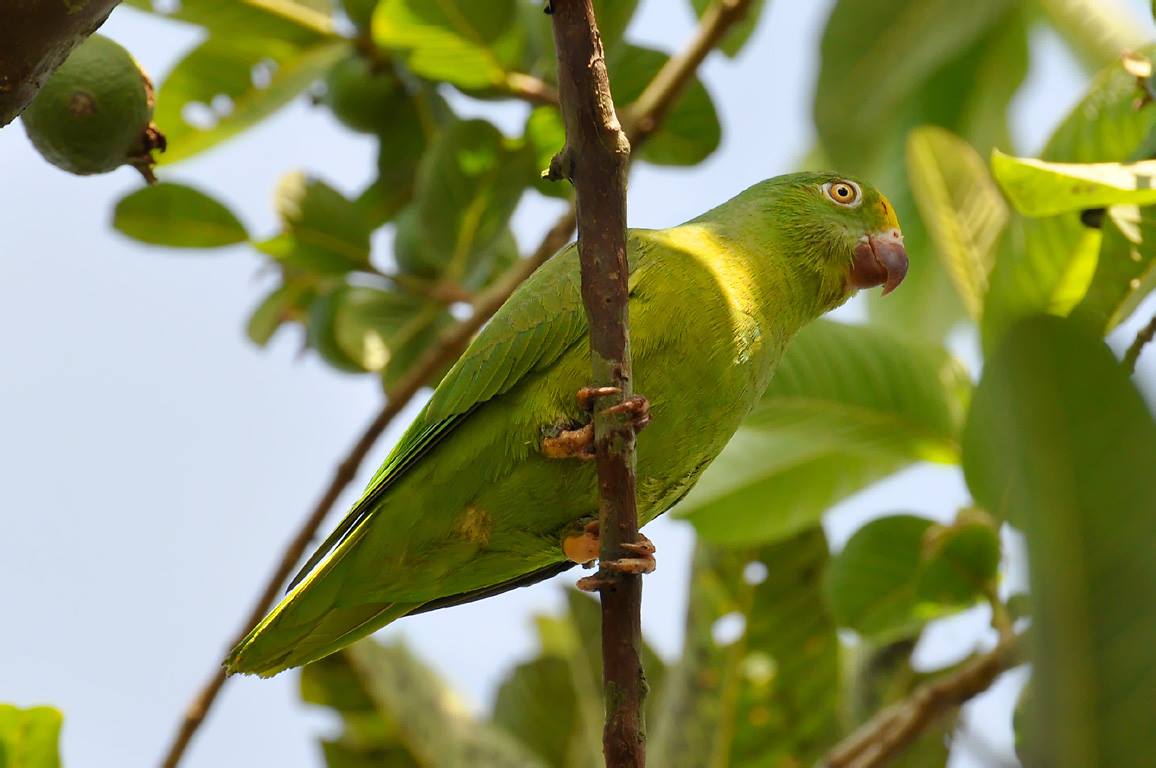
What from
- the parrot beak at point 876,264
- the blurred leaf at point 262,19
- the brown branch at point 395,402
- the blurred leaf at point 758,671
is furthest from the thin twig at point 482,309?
the blurred leaf at point 758,671

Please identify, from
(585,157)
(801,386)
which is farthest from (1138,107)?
(585,157)

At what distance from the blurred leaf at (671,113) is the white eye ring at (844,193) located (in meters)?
0.52

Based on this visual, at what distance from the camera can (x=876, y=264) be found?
3998 mm

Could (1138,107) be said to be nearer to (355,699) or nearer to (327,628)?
(327,628)

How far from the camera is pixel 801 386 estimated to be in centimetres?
383

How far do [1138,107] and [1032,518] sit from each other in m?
2.28

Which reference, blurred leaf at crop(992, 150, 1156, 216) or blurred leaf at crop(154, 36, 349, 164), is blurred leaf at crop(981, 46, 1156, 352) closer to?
blurred leaf at crop(992, 150, 1156, 216)

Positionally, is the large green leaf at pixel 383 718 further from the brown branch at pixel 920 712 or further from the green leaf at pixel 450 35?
the green leaf at pixel 450 35

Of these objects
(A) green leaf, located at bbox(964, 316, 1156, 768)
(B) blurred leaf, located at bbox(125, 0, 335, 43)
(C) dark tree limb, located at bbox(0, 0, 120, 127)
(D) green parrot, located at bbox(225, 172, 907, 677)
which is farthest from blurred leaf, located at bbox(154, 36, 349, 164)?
(A) green leaf, located at bbox(964, 316, 1156, 768)

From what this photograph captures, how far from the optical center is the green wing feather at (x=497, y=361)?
3.36 m

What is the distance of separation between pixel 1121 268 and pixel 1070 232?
21 cm

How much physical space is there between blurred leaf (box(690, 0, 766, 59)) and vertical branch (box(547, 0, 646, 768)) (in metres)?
1.96

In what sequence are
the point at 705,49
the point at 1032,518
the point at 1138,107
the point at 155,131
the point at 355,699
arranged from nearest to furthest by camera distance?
the point at 1032,518
the point at 1138,107
the point at 155,131
the point at 705,49
the point at 355,699

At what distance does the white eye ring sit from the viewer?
13.5ft
